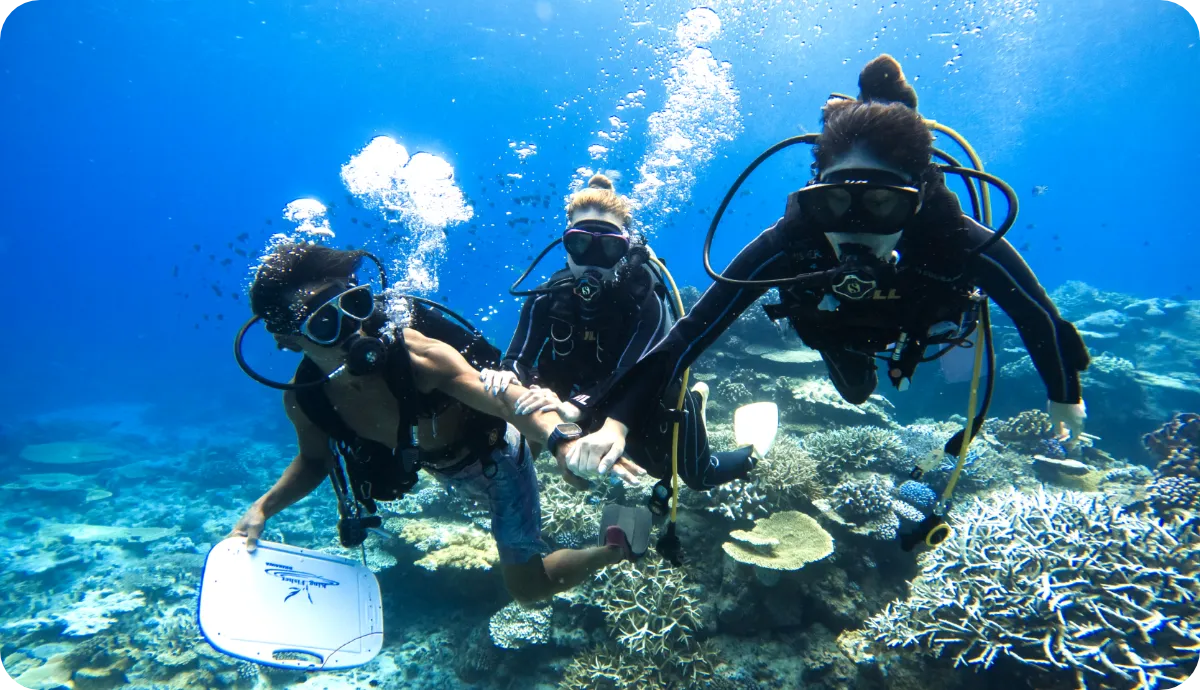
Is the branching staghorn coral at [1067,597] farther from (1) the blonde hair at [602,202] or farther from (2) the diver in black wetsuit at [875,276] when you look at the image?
(1) the blonde hair at [602,202]

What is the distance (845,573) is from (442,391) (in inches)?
198

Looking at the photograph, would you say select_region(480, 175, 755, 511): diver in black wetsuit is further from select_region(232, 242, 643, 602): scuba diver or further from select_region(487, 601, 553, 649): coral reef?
select_region(487, 601, 553, 649): coral reef

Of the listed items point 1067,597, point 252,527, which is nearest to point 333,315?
point 252,527

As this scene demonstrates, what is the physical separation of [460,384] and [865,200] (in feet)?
7.95

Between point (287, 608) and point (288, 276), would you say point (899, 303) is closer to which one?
point (288, 276)

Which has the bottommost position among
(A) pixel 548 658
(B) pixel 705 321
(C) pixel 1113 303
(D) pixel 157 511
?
(A) pixel 548 658

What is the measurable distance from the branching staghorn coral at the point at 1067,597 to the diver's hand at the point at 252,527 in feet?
18.0

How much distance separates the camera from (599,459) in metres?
2.03

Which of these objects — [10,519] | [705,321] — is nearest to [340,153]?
[10,519]

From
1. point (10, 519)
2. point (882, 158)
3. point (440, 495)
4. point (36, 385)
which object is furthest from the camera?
point (36, 385)

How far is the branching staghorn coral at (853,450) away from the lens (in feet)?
23.0

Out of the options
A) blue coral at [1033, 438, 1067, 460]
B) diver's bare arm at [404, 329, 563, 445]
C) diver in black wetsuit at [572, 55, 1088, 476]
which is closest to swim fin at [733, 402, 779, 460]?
diver in black wetsuit at [572, 55, 1088, 476]

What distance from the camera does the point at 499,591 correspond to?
267 inches

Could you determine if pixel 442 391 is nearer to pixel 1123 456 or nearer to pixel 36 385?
pixel 1123 456
